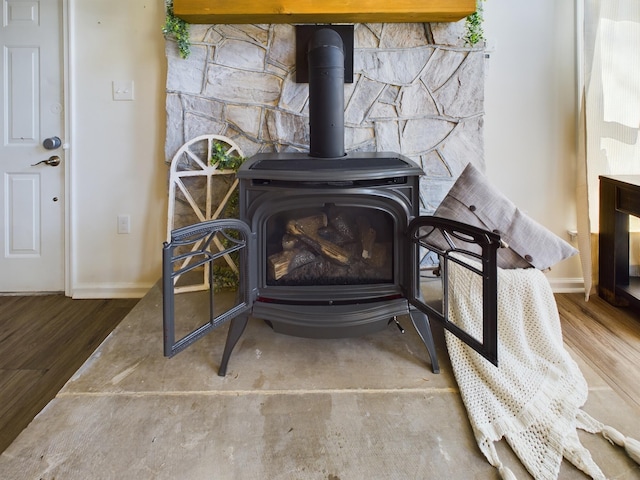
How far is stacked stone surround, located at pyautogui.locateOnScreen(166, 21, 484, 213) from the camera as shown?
8.27ft

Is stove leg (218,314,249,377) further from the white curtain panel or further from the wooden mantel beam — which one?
the white curtain panel

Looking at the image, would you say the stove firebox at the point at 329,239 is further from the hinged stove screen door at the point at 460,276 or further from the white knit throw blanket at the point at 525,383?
the white knit throw blanket at the point at 525,383

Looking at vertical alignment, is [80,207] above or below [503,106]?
below

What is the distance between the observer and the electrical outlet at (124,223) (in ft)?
9.09

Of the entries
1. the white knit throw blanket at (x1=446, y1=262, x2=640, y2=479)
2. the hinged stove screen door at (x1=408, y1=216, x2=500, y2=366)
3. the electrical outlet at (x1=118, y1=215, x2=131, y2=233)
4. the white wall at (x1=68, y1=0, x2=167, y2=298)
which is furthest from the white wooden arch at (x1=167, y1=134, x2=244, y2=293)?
the white knit throw blanket at (x1=446, y1=262, x2=640, y2=479)

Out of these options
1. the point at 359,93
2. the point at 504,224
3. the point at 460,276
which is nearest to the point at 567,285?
the point at 504,224

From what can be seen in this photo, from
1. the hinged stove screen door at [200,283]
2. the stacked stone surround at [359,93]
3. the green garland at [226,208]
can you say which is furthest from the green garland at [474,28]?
the hinged stove screen door at [200,283]

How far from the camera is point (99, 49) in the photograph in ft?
8.64

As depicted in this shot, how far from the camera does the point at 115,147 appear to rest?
2709 millimetres

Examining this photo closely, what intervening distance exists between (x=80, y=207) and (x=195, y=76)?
1051 mm

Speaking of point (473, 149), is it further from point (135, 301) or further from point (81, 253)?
point (81, 253)

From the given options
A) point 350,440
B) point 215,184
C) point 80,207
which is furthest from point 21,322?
point 350,440

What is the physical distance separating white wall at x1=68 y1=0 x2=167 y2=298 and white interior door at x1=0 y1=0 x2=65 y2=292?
13 centimetres

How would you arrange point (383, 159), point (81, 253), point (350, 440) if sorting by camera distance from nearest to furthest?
point (350, 440), point (383, 159), point (81, 253)
